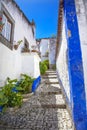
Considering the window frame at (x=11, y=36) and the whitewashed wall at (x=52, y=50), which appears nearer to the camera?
the window frame at (x=11, y=36)

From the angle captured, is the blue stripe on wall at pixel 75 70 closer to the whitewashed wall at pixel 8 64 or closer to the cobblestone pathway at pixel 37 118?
the cobblestone pathway at pixel 37 118

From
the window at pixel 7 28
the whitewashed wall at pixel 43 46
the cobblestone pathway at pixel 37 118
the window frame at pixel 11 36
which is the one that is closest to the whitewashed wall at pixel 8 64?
the window frame at pixel 11 36

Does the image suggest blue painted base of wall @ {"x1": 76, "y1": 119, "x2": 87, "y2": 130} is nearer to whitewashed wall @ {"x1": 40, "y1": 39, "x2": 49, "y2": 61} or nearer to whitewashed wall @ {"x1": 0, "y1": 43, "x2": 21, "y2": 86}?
whitewashed wall @ {"x1": 0, "y1": 43, "x2": 21, "y2": 86}

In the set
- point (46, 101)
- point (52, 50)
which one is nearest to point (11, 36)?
point (46, 101)

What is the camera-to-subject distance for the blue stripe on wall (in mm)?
2676

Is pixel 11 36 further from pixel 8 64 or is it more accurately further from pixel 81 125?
pixel 81 125

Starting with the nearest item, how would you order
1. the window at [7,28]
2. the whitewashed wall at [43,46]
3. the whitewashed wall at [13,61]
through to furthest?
the whitewashed wall at [13,61] → the window at [7,28] → the whitewashed wall at [43,46]

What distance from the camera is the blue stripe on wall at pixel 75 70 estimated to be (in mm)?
2676

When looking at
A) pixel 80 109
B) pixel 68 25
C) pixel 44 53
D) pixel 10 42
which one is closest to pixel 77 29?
pixel 68 25

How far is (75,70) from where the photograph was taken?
113 inches

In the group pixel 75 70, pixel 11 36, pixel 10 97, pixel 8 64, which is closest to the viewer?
pixel 75 70

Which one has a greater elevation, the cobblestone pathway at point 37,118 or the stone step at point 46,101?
the stone step at point 46,101

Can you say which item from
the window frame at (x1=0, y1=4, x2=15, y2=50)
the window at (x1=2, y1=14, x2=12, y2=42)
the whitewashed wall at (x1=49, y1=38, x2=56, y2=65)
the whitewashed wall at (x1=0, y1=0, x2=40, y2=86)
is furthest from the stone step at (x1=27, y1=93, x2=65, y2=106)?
the whitewashed wall at (x1=49, y1=38, x2=56, y2=65)

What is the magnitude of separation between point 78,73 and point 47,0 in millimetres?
2867
